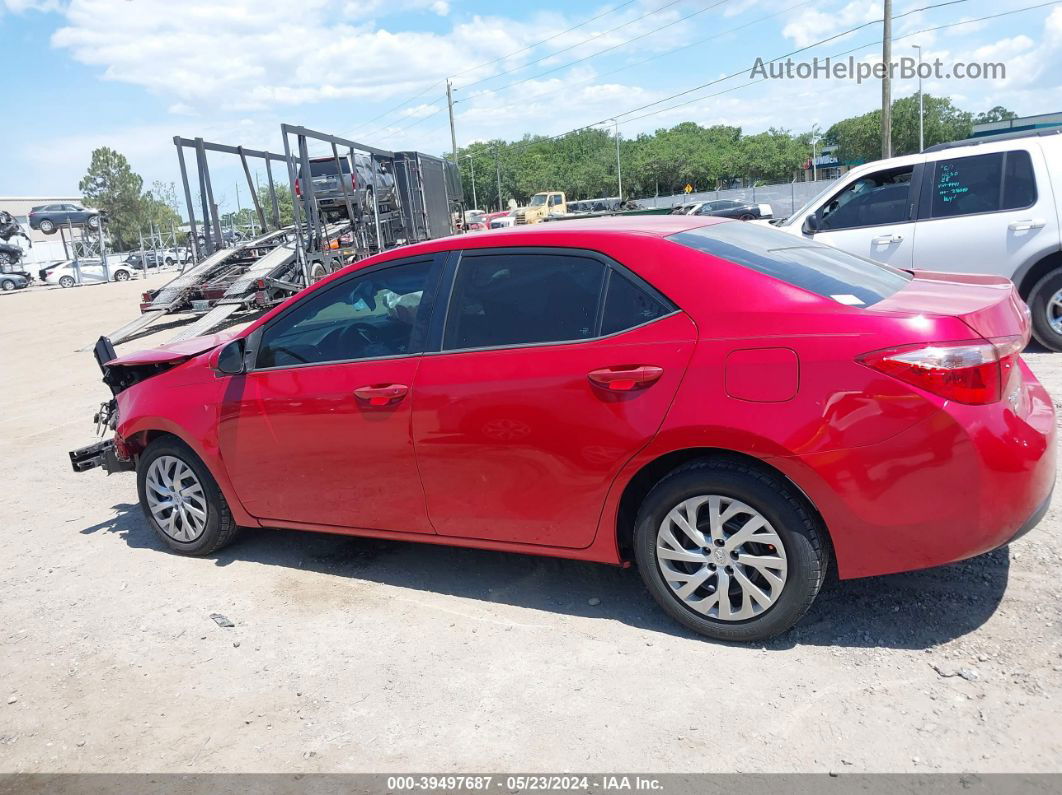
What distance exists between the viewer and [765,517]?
3.08m

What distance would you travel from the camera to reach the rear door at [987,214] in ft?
23.6

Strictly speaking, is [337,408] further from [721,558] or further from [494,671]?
[721,558]

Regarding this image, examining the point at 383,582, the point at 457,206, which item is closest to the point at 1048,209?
the point at 383,582

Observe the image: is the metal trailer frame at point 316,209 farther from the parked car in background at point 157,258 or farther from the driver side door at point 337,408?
the parked car in background at point 157,258

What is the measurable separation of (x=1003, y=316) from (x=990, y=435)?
1.78 ft

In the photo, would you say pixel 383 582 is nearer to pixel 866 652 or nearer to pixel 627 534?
pixel 627 534

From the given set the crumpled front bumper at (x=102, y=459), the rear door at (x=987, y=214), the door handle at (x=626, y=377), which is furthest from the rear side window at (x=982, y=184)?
the crumpled front bumper at (x=102, y=459)

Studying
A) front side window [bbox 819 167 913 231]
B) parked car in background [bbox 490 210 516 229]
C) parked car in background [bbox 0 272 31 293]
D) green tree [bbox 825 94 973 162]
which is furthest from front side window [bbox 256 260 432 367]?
green tree [bbox 825 94 973 162]

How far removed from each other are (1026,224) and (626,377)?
5.82 meters

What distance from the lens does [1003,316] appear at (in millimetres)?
3100

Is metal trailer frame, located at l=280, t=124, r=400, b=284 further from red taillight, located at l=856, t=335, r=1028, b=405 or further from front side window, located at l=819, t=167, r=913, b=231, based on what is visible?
red taillight, located at l=856, t=335, r=1028, b=405

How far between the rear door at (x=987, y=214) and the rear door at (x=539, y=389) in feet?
17.9

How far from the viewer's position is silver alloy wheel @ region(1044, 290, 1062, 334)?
23.8 ft

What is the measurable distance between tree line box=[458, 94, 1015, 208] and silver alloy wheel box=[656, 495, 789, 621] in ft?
265
